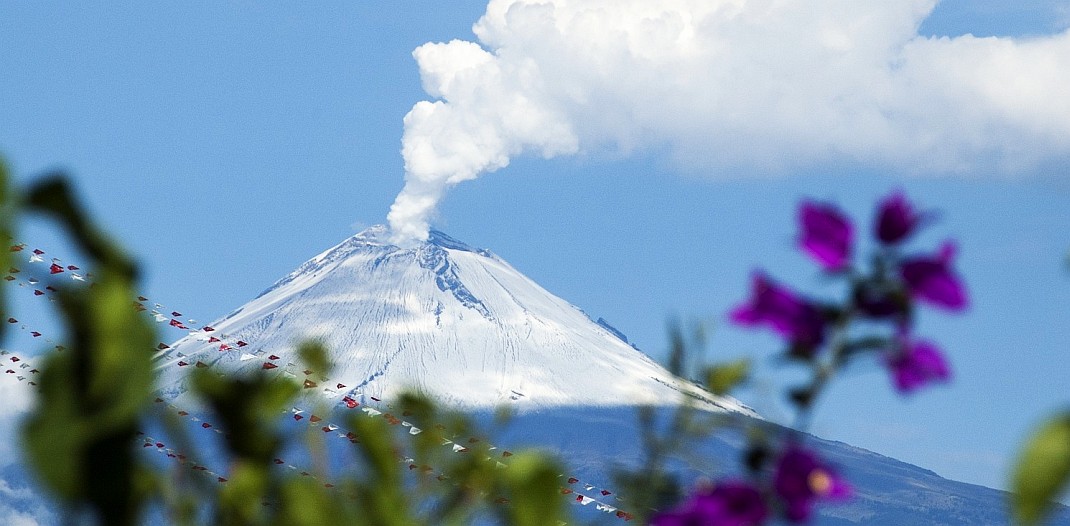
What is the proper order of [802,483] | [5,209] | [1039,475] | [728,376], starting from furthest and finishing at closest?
1. [728,376]
2. [802,483]
3. [5,209]
4. [1039,475]

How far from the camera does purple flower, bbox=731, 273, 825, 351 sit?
1.17 m

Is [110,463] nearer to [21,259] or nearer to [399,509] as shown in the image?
[399,509]

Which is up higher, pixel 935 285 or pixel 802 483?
pixel 935 285

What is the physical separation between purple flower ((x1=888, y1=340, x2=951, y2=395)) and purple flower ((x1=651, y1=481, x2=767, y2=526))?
185 millimetres

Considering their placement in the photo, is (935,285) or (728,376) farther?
(728,376)

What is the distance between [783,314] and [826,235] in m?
0.09

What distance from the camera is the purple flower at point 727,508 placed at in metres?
1.15

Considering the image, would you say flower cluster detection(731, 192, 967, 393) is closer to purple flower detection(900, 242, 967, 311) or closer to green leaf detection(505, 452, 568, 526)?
purple flower detection(900, 242, 967, 311)

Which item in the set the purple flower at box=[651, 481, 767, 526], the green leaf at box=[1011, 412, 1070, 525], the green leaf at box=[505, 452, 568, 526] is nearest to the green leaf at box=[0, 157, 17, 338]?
the green leaf at box=[505, 452, 568, 526]

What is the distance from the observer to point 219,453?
1139 mm

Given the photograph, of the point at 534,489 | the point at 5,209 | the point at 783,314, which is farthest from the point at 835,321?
the point at 5,209

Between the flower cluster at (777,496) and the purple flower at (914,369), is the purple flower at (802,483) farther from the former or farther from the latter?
the purple flower at (914,369)

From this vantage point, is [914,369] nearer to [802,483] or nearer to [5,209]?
[802,483]

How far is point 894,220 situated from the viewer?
1.17 metres
